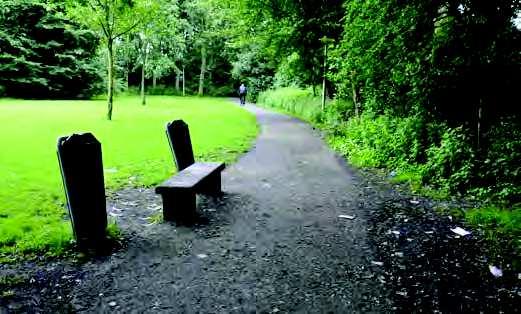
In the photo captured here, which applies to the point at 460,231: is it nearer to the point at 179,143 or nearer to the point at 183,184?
the point at 183,184

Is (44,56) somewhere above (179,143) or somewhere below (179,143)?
above

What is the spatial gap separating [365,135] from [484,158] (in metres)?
4.63

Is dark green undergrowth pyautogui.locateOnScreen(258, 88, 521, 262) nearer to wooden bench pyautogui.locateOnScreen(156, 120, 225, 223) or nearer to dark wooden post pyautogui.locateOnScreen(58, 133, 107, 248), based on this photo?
wooden bench pyautogui.locateOnScreen(156, 120, 225, 223)

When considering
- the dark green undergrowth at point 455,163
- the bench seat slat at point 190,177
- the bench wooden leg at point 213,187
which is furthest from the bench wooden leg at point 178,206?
the dark green undergrowth at point 455,163

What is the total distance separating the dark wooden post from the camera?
16.7 ft

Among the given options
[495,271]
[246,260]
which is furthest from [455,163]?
[246,260]

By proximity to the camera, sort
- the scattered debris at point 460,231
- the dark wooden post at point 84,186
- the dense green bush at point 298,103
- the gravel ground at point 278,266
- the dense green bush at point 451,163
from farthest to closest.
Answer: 1. the dense green bush at point 298,103
2. the dense green bush at point 451,163
3. the scattered debris at point 460,231
4. the dark wooden post at point 84,186
5. the gravel ground at point 278,266

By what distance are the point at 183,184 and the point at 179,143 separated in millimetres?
2246

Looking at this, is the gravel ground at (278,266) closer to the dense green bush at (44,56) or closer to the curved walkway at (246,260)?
the curved walkway at (246,260)

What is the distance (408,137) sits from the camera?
996cm

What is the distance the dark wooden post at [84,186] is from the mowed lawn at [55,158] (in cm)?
37

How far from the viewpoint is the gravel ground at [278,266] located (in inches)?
159

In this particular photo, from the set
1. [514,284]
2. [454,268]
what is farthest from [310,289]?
[514,284]

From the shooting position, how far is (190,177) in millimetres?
6891
